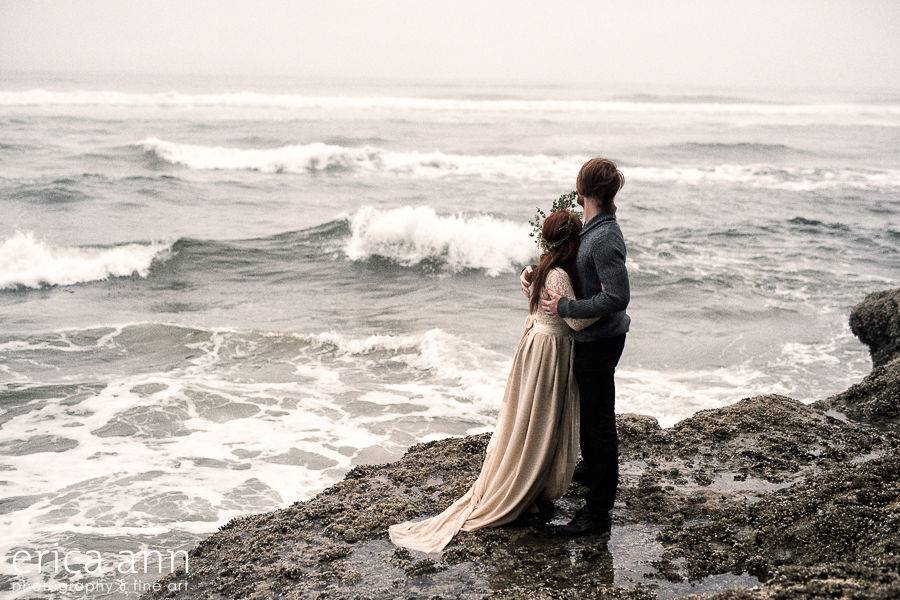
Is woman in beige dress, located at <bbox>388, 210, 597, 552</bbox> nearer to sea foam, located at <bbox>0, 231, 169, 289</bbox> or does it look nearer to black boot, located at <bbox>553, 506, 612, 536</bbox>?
black boot, located at <bbox>553, 506, 612, 536</bbox>

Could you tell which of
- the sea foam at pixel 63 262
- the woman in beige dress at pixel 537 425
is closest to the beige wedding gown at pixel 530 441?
the woman in beige dress at pixel 537 425

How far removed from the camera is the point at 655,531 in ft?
15.6

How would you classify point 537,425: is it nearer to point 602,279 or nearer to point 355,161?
point 602,279

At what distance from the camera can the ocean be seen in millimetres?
8156

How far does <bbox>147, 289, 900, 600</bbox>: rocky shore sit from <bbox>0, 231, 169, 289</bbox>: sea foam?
40.3 feet

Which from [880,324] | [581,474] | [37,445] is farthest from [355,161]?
[581,474]

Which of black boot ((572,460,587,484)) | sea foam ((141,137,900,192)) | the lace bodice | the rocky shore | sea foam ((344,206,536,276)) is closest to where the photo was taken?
the rocky shore

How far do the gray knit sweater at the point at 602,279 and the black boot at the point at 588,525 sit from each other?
1096mm

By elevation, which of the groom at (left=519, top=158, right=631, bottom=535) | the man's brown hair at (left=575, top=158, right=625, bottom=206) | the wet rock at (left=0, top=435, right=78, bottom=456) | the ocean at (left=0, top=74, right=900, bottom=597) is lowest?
the wet rock at (left=0, top=435, right=78, bottom=456)

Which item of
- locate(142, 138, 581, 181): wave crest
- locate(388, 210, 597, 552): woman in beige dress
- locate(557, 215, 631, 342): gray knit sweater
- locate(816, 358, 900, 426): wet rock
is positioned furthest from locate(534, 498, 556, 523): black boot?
locate(142, 138, 581, 181): wave crest

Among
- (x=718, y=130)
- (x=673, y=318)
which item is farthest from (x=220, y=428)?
(x=718, y=130)

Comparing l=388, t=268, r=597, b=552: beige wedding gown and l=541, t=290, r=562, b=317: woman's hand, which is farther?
l=388, t=268, r=597, b=552: beige wedding gown

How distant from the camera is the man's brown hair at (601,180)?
4461 mm

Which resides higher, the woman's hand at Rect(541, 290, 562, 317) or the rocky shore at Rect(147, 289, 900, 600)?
the woman's hand at Rect(541, 290, 562, 317)
